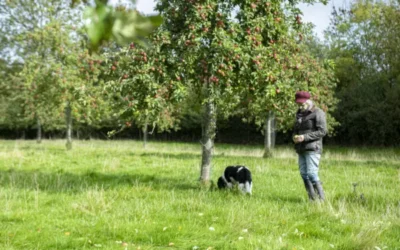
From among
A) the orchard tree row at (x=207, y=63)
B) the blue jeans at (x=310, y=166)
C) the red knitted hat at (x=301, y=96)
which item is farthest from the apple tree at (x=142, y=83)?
the blue jeans at (x=310, y=166)

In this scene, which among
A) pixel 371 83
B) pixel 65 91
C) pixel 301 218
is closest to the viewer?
pixel 301 218

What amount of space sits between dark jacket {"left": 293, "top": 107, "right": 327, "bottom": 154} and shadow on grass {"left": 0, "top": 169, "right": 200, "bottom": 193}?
8.65ft

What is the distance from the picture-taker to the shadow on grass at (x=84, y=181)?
909cm

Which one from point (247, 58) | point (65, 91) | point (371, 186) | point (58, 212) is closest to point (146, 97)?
point (247, 58)

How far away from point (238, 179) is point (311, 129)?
68.1 inches

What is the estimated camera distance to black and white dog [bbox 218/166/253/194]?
8.28 metres

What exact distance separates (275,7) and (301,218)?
14.8 ft

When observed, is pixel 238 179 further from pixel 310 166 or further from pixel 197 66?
pixel 197 66

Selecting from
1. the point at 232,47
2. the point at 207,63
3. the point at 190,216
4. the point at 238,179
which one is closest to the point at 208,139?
the point at 238,179

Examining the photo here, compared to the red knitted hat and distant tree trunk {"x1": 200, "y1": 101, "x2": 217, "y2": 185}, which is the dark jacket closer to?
the red knitted hat

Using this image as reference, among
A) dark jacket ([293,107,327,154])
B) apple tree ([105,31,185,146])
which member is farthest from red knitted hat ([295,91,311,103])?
apple tree ([105,31,185,146])

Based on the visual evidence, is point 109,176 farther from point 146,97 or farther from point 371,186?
point 371,186

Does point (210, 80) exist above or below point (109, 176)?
above

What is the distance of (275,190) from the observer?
29.6ft
